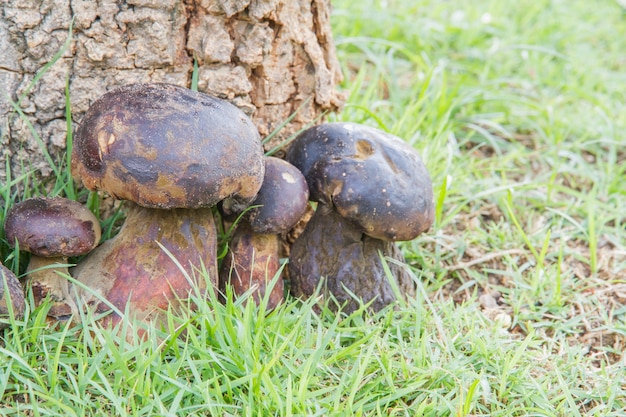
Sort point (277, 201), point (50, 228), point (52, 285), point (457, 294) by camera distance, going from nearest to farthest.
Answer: point (50, 228) < point (52, 285) < point (277, 201) < point (457, 294)

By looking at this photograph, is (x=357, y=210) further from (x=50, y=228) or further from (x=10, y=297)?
(x=10, y=297)

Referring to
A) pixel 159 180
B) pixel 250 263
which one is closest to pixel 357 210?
pixel 250 263

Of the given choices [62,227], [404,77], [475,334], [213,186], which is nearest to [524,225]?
[475,334]

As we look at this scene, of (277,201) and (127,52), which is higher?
(127,52)

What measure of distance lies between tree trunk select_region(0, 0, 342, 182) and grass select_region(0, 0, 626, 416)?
1.06ft

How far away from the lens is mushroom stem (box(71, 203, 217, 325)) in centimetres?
252

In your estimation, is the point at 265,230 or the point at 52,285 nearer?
the point at 52,285

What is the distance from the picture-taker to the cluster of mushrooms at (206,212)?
2254 mm

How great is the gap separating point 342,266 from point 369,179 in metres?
0.47

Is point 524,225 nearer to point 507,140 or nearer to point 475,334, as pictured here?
point 507,140

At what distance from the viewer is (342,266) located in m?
2.93

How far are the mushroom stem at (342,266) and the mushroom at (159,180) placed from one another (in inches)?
17.8

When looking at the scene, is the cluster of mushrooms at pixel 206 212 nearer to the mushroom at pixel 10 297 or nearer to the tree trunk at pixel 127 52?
the mushroom at pixel 10 297

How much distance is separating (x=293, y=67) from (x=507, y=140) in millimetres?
2014
